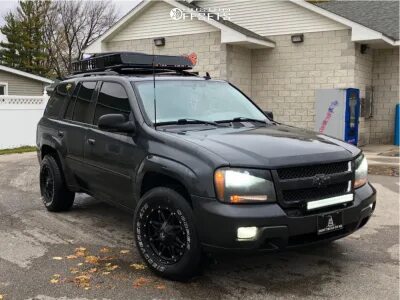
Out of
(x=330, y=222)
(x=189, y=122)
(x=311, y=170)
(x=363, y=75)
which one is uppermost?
(x=363, y=75)

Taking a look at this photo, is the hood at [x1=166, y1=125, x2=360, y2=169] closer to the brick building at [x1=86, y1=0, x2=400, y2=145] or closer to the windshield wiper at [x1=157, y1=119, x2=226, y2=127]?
the windshield wiper at [x1=157, y1=119, x2=226, y2=127]

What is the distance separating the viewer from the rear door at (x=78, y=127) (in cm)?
568

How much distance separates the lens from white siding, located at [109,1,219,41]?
680 inches

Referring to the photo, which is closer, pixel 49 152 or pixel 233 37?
pixel 49 152

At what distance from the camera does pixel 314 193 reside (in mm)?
3938

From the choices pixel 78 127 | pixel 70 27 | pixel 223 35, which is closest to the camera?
pixel 78 127

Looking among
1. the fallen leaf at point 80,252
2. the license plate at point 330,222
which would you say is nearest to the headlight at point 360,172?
the license plate at point 330,222

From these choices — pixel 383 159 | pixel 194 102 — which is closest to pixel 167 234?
pixel 194 102

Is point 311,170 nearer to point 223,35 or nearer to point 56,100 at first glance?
point 56,100

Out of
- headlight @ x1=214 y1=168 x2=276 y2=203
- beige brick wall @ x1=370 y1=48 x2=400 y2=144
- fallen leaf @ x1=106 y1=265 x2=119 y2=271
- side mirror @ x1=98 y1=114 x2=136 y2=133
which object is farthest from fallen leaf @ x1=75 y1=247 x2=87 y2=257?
beige brick wall @ x1=370 y1=48 x2=400 y2=144

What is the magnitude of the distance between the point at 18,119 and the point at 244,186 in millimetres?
14324

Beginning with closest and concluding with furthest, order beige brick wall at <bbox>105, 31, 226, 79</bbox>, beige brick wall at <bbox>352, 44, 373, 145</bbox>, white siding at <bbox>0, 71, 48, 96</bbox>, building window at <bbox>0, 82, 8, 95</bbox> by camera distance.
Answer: beige brick wall at <bbox>352, 44, 373, 145</bbox>, beige brick wall at <bbox>105, 31, 226, 79</bbox>, building window at <bbox>0, 82, 8, 95</bbox>, white siding at <bbox>0, 71, 48, 96</bbox>

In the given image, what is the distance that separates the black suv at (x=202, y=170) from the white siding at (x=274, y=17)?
11.6 m

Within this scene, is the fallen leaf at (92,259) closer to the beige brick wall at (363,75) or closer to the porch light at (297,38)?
the beige brick wall at (363,75)
